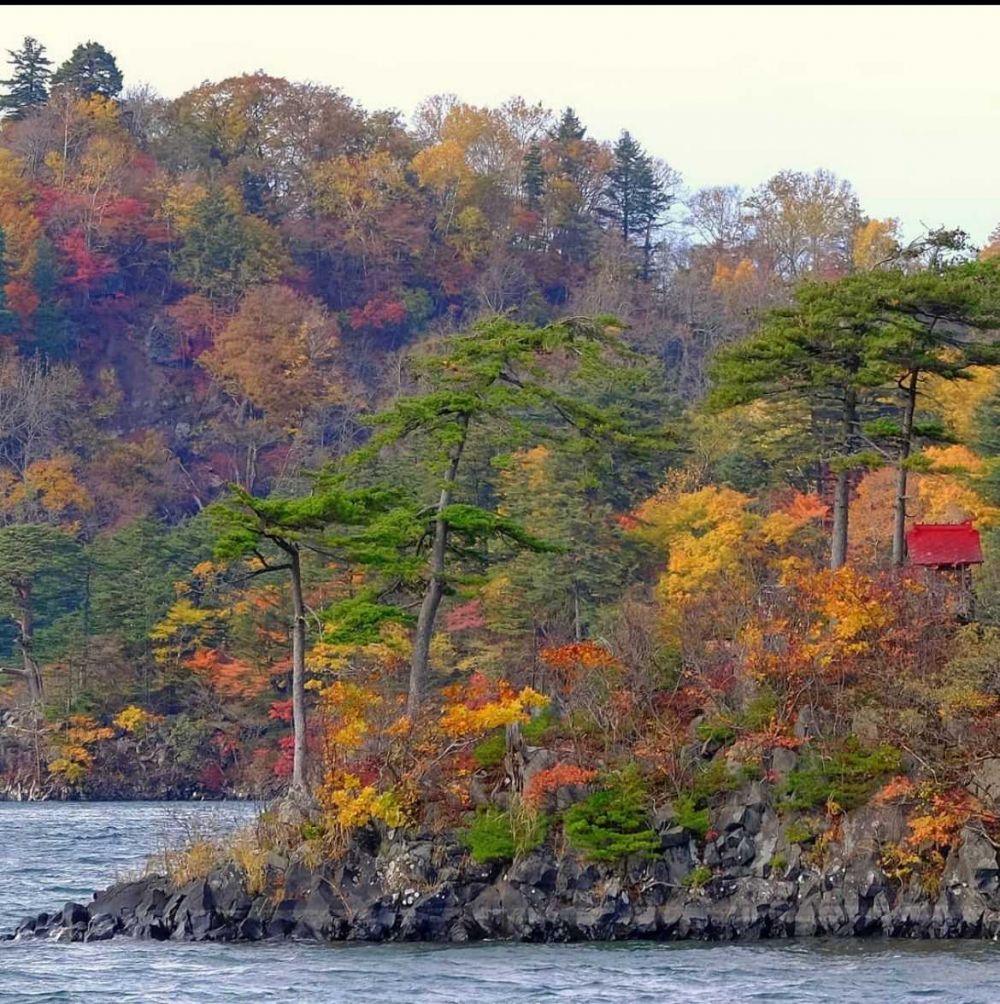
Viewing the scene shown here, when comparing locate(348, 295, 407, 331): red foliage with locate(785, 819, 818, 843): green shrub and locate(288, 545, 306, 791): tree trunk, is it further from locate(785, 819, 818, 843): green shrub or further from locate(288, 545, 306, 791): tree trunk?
locate(785, 819, 818, 843): green shrub

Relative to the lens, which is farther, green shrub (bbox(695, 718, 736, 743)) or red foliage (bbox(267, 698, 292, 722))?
red foliage (bbox(267, 698, 292, 722))

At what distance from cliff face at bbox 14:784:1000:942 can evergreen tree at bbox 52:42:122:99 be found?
10315 centimetres

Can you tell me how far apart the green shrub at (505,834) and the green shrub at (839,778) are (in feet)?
13.9

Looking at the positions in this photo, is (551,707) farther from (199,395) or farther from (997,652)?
(199,395)

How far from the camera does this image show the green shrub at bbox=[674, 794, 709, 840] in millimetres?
32812

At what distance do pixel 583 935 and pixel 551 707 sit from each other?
223 inches

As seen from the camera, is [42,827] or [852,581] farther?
[42,827]

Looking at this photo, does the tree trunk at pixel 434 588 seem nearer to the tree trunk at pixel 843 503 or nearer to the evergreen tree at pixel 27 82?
the tree trunk at pixel 843 503

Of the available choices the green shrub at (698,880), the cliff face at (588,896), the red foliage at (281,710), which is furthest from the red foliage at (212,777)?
the green shrub at (698,880)

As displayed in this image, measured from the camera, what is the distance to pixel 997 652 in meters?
33.2

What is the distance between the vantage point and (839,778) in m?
33.1

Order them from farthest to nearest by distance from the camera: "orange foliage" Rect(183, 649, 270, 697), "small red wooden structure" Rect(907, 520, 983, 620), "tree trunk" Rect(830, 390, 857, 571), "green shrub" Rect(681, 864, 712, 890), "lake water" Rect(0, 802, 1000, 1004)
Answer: "orange foliage" Rect(183, 649, 270, 697), "small red wooden structure" Rect(907, 520, 983, 620), "tree trunk" Rect(830, 390, 857, 571), "green shrub" Rect(681, 864, 712, 890), "lake water" Rect(0, 802, 1000, 1004)

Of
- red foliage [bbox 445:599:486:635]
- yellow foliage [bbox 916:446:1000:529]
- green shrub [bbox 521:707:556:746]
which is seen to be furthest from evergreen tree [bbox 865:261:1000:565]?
red foliage [bbox 445:599:486:635]

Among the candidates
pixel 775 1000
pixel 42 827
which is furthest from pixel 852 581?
pixel 42 827
